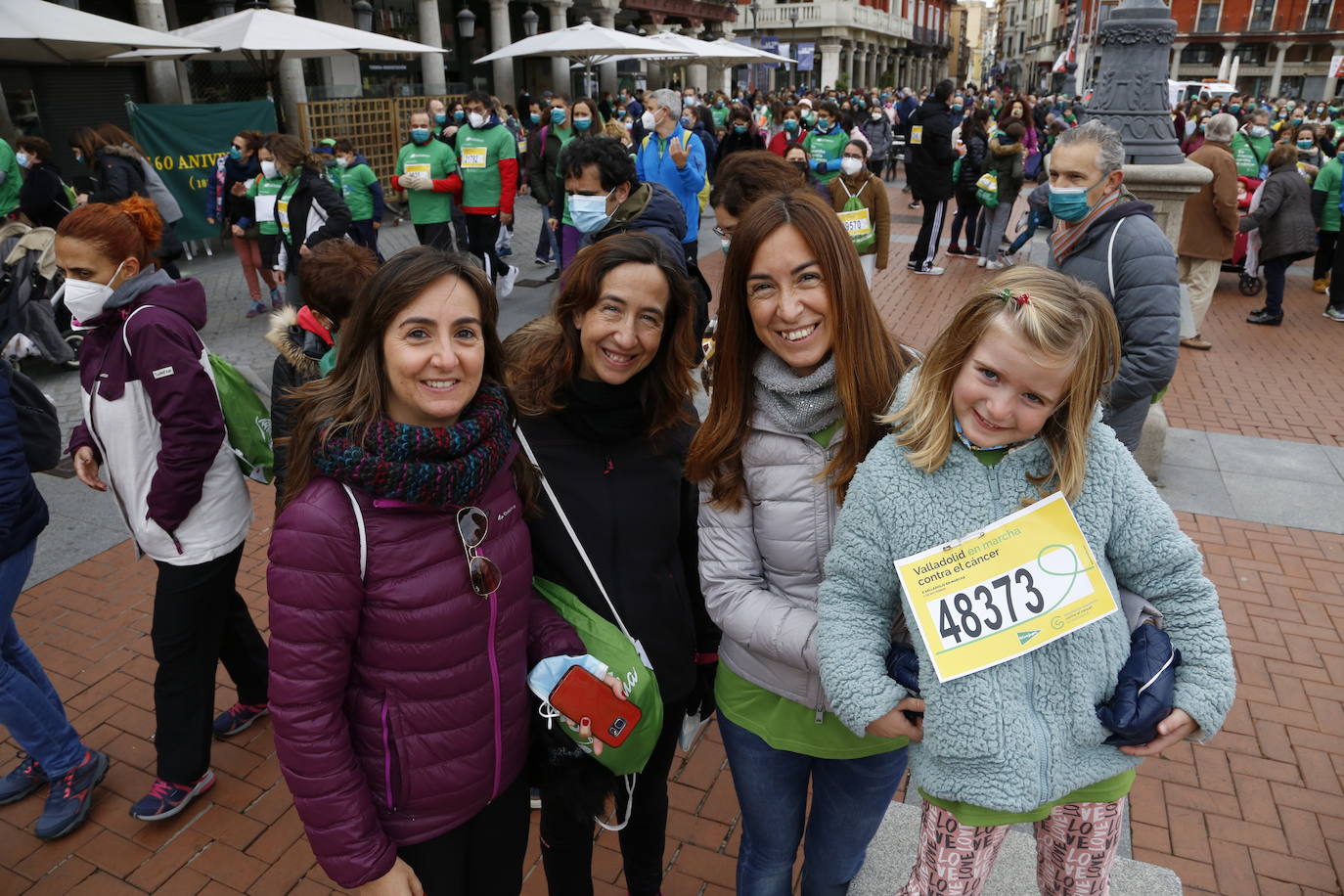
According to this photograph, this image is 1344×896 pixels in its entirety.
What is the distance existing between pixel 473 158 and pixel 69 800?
756 cm

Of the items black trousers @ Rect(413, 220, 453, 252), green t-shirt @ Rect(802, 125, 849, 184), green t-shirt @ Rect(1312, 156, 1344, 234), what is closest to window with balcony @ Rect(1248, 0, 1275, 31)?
green t-shirt @ Rect(1312, 156, 1344, 234)

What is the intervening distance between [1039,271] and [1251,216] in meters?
9.54

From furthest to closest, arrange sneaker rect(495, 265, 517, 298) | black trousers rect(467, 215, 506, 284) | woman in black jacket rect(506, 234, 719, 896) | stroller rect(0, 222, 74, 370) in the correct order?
sneaker rect(495, 265, 517, 298)
black trousers rect(467, 215, 506, 284)
stroller rect(0, 222, 74, 370)
woman in black jacket rect(506, 234, 719, 896)

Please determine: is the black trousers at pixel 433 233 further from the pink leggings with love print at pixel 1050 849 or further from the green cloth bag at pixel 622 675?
the pink leggings with love print at pixel 1050 849

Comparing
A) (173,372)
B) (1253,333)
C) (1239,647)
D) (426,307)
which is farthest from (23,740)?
(1253,333)

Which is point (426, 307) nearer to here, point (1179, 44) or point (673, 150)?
point (673, 150)

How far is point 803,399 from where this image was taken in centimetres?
192

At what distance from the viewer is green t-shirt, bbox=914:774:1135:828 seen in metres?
1.78

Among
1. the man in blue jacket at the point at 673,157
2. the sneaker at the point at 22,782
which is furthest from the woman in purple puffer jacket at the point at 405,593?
the man in blue jacket at the point at 673,157

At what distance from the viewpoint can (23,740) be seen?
3104 mm

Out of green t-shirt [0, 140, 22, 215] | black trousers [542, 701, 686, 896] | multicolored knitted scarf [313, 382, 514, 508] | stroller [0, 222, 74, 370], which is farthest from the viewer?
green t-shirt [0, 140, 22, 215]

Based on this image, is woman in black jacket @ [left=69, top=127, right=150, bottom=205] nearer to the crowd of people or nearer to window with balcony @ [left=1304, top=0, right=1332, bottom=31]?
the crowd of people

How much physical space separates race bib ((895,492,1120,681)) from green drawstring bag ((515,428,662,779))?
69 centimetres

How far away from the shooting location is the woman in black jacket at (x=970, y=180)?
11.4 metres
